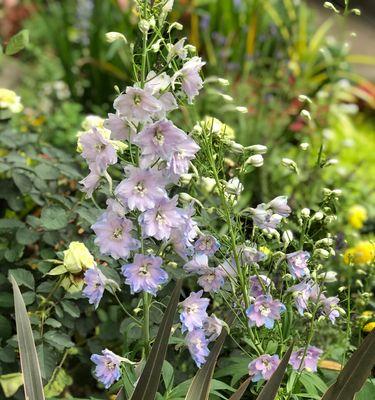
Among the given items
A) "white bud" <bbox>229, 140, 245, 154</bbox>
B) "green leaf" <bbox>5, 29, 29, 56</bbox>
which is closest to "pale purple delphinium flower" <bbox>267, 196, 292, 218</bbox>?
"white bud" <bbox>229, 140, 245, 154</bbox>

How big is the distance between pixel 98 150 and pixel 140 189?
0.12 metres

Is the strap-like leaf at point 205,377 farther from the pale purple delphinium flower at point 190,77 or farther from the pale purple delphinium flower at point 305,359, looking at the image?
the pale purple delphinium flower at point 190,77

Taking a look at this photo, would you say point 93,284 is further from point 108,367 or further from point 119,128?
point 119,128

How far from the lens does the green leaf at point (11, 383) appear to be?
2.16 meters

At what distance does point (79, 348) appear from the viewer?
2.30 meters

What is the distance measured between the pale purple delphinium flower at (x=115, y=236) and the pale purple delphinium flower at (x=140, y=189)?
47mm

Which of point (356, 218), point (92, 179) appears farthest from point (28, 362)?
point (356, 218)

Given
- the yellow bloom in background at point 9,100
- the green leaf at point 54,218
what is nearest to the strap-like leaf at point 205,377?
the green leaf at point 54,218

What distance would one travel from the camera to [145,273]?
1560mm

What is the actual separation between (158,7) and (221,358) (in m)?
0.86

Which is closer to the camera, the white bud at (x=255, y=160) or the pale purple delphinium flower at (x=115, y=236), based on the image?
the pale purple delphinium flower at (x=115, y=236)

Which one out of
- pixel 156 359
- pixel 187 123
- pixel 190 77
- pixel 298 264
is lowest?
pixel 187 123

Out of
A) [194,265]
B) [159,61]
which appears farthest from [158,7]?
[194,265]

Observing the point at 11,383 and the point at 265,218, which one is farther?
the point at 11,383
